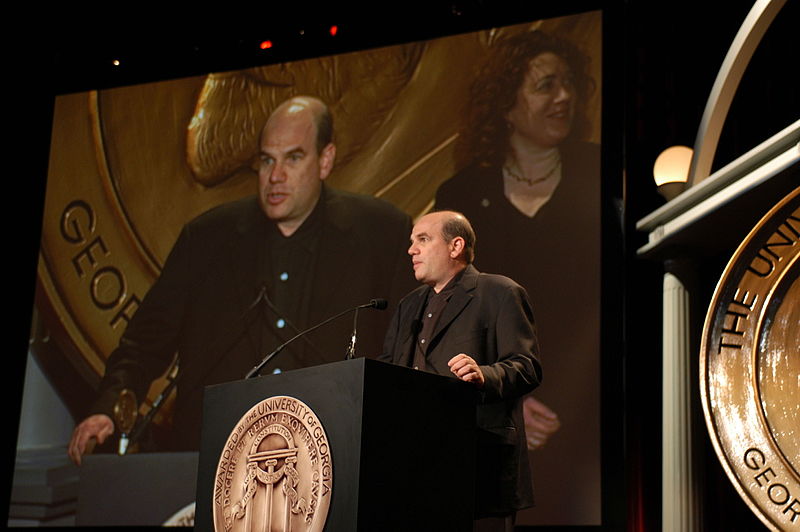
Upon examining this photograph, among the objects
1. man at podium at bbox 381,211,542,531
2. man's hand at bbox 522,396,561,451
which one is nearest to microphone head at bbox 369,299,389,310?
man at podium at bbox 381,211,542,531

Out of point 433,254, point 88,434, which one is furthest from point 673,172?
point 88,434

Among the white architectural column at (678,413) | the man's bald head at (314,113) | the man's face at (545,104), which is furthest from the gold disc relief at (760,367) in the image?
the man's bald head at (314,113)

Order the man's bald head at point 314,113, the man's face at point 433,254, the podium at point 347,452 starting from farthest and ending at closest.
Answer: the man's bald head at point 314,113 → the man's face at point 433,254 → the podium at point 347,452

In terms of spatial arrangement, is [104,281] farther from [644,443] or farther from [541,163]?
[644,443]

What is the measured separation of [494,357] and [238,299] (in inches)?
100

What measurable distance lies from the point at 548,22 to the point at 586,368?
1788 mm

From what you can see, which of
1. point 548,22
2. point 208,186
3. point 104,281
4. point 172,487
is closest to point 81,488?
point 172,487

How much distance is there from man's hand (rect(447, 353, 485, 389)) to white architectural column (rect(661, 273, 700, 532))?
102 cm

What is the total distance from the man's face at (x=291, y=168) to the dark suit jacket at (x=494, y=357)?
7.63 ft

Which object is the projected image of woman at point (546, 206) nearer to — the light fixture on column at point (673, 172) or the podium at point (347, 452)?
the light fixture on column at point (673, 172)

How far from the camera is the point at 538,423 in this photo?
14.4 ft

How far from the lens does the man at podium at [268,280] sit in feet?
16.1

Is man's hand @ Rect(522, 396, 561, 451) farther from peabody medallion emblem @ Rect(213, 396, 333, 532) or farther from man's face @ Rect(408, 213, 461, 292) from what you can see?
peabody medallion emblem @ Rect(213, 396, 333, 532)

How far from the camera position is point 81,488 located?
5.08 meters
